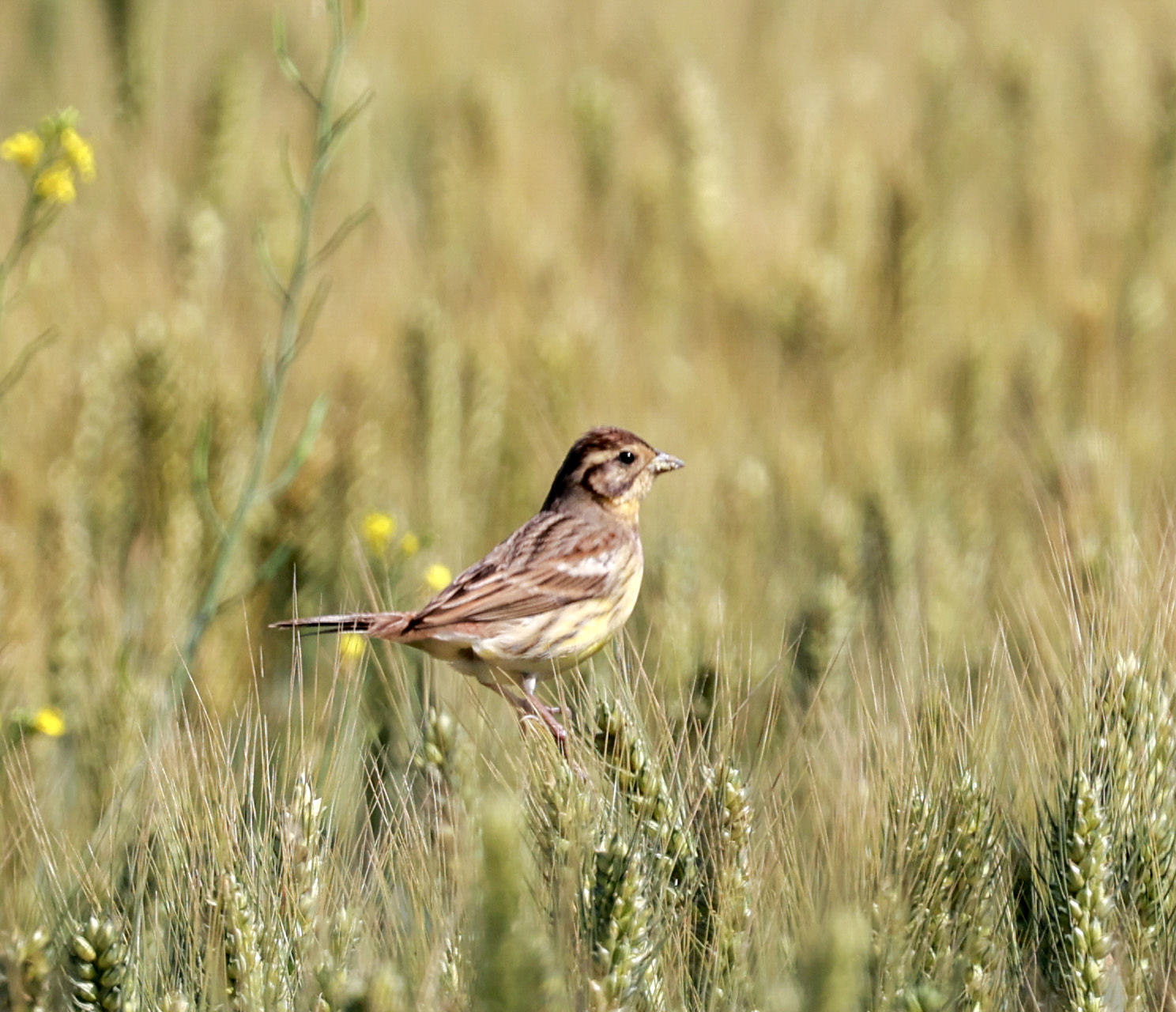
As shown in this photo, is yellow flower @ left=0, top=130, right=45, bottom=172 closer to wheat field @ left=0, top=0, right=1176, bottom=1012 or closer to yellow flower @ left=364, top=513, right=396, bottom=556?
wheat field @ left=0, top=0, right=1176, bottom=1012

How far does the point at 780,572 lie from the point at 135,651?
5.80 feet

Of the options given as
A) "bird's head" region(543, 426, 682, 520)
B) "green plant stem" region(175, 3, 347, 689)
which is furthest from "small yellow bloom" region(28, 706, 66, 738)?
"bird's head" region(543, 426, 682, 520)

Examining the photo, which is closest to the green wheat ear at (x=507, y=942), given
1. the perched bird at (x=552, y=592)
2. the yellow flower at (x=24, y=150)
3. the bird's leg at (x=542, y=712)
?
the bird's leg at (x=542, y=712)

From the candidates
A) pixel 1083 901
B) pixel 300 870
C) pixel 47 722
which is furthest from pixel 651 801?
pixel 47 722

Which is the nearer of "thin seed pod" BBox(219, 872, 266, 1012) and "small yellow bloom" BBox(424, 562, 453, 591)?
"thin seed pod" BBox(219, 872, 266, 1012)

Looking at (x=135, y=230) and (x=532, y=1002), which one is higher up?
(x=135, y=230)

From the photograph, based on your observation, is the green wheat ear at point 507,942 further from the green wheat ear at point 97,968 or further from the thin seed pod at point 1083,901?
the thin seed pod at point 1083,901

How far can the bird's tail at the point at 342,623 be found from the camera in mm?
3182

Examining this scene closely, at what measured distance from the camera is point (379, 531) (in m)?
3.53

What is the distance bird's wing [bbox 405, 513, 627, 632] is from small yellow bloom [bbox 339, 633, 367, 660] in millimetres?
166

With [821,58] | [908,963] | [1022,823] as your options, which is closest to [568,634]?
[1022,823]

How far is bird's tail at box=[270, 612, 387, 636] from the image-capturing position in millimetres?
3182

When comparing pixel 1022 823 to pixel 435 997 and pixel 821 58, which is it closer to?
pixel 435 997

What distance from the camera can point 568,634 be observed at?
3.47m
